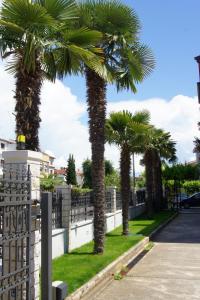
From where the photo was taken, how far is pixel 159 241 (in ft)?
56.2

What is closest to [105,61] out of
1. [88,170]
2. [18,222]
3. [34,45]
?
[34,45]

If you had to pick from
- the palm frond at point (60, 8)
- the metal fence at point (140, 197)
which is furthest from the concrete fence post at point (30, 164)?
the metal fence at point (140, 197)

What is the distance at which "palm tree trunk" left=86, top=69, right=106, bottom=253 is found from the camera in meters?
12.2

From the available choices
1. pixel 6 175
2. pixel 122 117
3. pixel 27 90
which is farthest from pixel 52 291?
pixel 122 117

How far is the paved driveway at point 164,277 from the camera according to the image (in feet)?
28.6

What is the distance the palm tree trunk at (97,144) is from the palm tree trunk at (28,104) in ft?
10.2

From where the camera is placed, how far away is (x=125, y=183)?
55.3 ft

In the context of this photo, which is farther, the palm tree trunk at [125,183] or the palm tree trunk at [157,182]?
the palm tree trunk at [157,182]

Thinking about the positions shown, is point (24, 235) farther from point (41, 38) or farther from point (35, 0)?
point (35, 0)

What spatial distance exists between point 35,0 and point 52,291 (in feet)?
23.5

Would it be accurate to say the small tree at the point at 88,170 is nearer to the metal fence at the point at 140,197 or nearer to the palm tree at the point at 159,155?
the palm tree at the point at 159,155

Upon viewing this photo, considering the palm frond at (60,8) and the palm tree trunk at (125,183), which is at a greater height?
the palm frond at (60,8)

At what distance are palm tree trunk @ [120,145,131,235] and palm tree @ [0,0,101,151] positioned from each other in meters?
6.65

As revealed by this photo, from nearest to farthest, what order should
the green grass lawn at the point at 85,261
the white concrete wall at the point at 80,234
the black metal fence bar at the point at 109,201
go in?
the green grass lawn at the point at 85,261 < the white concrete wall at the point at 80,234 < the black metal fence bar at the point at 109,201
